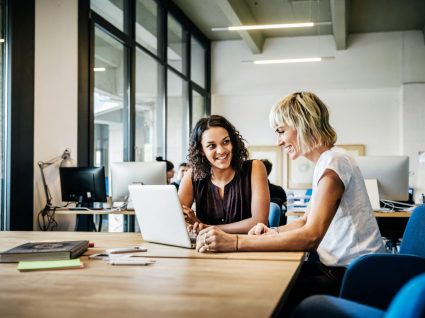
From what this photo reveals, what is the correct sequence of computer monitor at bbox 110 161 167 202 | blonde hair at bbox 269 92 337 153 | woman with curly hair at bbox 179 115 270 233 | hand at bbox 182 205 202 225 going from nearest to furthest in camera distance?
blonde hair at bbox 269 92 337 153, hand at bbox 182 205 202 225, woman with curly hair at bbox 179 115 270 233, computer monitor at bbox 110 161 167 202

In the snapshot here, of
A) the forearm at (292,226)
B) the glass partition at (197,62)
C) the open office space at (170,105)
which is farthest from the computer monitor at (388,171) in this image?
the glass partition at (197,62)

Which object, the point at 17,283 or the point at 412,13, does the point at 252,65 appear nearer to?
the point at 412,13

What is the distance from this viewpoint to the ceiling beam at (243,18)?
727cm

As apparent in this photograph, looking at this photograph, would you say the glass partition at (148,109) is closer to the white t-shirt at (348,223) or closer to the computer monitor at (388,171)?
the computer monitor at (388,171)

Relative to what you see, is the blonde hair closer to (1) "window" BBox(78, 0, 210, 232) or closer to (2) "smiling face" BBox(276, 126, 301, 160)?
(2) "smiling face" BBox(276, 126, 301, 160)

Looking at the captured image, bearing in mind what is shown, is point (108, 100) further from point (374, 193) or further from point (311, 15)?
point (311, 15)

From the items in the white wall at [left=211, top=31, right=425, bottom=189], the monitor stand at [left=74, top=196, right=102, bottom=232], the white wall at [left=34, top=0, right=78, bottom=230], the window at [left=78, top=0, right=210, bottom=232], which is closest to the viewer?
the white wall at [left=34, top=0, right=78, bottom=230]

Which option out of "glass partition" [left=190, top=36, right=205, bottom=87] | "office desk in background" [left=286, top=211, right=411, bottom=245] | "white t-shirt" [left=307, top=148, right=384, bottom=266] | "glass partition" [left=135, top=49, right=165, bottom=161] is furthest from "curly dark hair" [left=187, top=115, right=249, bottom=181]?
"glass partition" [left=190, top=36, right=205, bottom=87]

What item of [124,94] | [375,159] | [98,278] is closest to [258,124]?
[124,94]

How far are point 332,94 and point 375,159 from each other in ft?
19.6

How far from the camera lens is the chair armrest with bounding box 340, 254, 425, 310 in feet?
5.24

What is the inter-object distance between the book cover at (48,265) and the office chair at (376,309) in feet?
2.39

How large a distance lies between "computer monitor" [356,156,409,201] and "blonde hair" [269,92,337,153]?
2145mm

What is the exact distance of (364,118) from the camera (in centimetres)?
954
